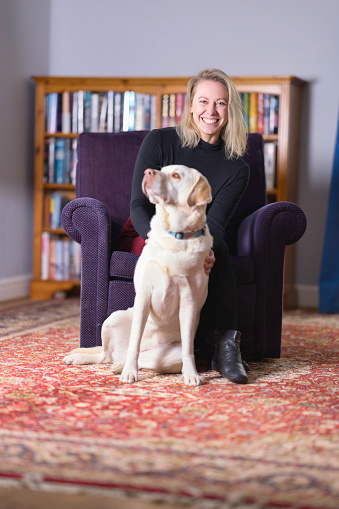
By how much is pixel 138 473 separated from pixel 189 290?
2.66 feet

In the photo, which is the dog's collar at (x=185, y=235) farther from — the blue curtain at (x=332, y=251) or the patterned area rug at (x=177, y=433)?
the blue curtain at (x=332, y=251)

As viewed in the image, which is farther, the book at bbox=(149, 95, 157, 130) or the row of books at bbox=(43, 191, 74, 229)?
the row of books at bbox=(43, 191, 74, 229)

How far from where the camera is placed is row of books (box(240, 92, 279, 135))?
414 cm

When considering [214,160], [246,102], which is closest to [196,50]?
[246,102]

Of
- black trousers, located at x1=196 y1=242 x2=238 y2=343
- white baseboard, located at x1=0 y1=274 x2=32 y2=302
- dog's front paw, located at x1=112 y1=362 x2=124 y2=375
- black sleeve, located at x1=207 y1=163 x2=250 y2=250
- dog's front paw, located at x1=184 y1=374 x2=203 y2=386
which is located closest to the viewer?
dog's front paw, located at x1=184 y1=374 x2=203 y2=386

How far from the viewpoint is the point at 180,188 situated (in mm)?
1959

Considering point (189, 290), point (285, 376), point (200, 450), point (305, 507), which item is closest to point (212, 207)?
point (189, 290)

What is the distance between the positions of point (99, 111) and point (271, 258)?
231cm

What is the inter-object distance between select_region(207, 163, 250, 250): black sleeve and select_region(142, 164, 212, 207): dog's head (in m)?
0.38

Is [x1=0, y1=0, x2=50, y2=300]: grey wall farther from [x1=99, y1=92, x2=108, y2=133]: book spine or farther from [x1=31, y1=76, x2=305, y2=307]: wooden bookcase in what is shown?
[x1=99, y1=92, x2=108, y2=133]: book spine

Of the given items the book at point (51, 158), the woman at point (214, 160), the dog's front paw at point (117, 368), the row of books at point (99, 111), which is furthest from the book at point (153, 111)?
the dog's front paw at point (117, 368)

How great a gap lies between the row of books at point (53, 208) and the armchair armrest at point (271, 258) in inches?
88.6

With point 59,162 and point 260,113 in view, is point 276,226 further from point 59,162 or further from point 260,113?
point 59,162

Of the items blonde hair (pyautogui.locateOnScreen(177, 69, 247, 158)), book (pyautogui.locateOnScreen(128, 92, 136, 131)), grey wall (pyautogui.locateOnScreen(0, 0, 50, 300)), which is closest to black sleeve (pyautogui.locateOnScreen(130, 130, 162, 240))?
blonde hair (pyautogui.locateOnScreen(177, 69, 247, 158))
